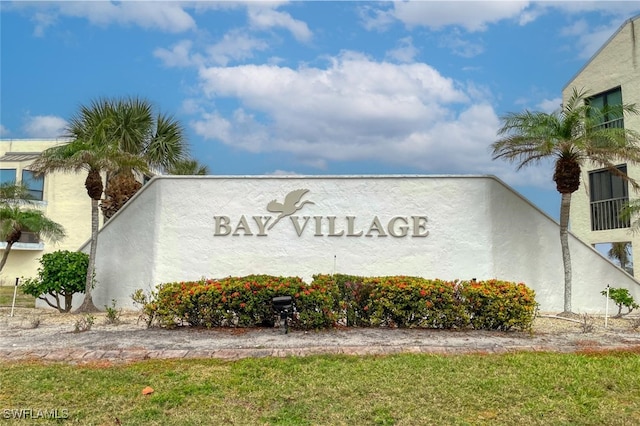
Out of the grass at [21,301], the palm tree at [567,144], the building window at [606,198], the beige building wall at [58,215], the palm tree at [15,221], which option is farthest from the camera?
the beige building wall at [58,215]

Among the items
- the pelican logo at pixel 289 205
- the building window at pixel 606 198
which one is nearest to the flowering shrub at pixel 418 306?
the pelican logo at pixel 289 205

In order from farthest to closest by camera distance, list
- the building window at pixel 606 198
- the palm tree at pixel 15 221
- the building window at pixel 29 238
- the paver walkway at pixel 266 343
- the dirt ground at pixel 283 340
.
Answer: the building window at pixel 29 238
the building window at pixel 606 198
the palm tree at pixel 15 221
the dirt ground at pixel 283 340
the paver walkway at pixel 266 343

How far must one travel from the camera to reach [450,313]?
8227 millimetres

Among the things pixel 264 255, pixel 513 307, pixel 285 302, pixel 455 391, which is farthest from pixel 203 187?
pixel 455 391

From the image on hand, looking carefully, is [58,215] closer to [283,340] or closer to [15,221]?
[15,221]

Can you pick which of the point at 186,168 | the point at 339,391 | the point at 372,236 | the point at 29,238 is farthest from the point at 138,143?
the point at 29,238

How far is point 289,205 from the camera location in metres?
11.8

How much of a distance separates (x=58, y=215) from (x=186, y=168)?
14174 millimetres

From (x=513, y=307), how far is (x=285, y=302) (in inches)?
149

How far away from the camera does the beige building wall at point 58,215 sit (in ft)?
93.3

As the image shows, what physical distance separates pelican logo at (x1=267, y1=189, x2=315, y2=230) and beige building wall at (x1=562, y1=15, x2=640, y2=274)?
10.7 metres

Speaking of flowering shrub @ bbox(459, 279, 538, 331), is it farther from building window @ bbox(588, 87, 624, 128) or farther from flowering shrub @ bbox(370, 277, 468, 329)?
building window @ bbox(588, 87, 624, 128)

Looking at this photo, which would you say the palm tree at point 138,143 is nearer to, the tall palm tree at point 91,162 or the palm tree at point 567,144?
the tall palm tree at point 91,162

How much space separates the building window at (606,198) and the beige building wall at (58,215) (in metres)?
25.6
